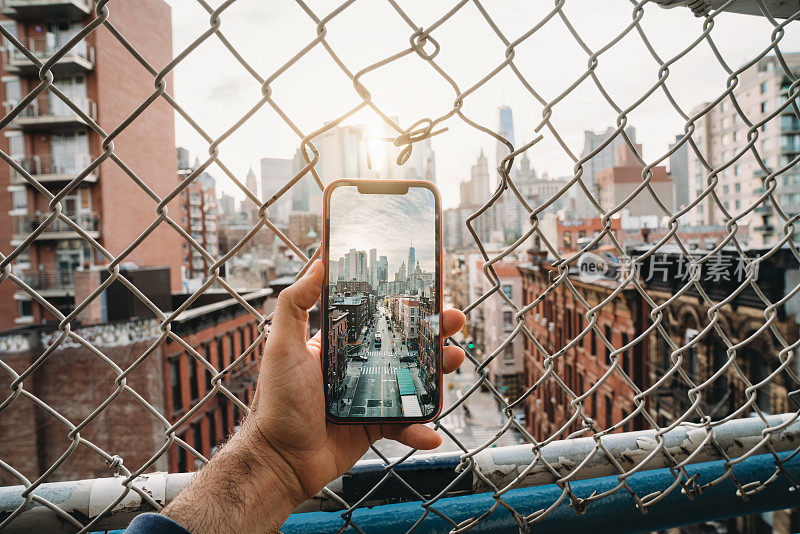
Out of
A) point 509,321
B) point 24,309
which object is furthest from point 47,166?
point 509,321

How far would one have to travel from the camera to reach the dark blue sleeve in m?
0.57

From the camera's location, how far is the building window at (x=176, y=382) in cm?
773

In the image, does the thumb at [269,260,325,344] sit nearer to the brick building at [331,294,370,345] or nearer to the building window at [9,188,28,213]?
the brick building at [331,294,370,345]

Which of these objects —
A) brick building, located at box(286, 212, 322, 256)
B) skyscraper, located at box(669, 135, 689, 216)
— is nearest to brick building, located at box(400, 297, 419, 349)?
brick building, located at box(286, 212, 322, 256)

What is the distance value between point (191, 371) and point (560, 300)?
7.51m

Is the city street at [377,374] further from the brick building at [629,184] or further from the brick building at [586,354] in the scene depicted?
the brick building at [586,354]

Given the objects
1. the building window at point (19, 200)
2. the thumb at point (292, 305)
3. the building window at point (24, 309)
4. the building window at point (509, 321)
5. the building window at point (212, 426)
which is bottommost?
the building window at point (212, 426)

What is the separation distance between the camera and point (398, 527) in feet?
2.89

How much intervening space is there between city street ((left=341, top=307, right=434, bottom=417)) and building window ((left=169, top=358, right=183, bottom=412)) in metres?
8.15

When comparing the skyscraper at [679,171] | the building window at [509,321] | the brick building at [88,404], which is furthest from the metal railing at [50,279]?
the skyscraper at [679,171]

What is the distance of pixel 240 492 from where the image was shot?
67cm

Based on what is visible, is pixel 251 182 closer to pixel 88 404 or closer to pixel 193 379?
pixel 88 404

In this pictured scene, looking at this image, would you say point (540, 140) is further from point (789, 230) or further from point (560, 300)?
point (560, 300)

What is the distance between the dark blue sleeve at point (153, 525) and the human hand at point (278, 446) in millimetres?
32
